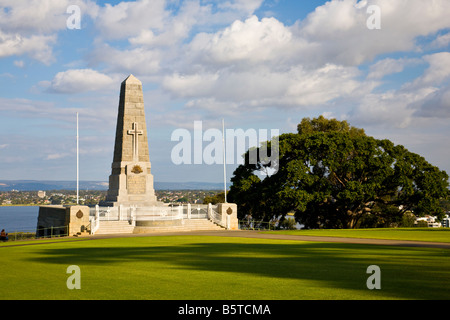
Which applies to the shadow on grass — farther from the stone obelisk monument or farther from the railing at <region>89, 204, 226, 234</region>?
the stone obelisk monument

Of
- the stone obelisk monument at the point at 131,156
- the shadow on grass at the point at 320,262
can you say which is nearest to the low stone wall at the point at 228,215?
the stone obelisk monument at the point at 131,156

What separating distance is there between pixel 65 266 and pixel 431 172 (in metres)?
38.9

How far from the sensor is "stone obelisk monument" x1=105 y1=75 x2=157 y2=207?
3691 centimetres

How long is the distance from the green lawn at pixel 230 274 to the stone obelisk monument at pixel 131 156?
2005 centimetres

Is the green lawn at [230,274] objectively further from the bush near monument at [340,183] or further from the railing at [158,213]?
the bush near monument at [340,183]

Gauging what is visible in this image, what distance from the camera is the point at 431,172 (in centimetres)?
4372

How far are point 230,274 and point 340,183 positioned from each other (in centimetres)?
3689

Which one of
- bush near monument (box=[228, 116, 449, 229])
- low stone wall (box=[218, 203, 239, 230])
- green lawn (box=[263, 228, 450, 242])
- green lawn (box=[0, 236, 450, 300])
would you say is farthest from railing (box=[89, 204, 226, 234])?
green lawn (box=[0, 236, 450, 300])

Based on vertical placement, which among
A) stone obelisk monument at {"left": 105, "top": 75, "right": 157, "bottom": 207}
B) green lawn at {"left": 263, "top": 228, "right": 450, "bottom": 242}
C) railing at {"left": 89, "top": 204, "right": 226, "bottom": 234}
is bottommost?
green lawn at {"left": 263, "top": 228, "right": 450, "bottom": 242}

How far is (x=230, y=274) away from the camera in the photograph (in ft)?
36.0

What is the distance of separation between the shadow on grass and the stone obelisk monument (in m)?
19.6

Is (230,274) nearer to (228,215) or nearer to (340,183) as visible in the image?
(228,215)

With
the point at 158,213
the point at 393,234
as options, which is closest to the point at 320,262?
the point at 393,234
